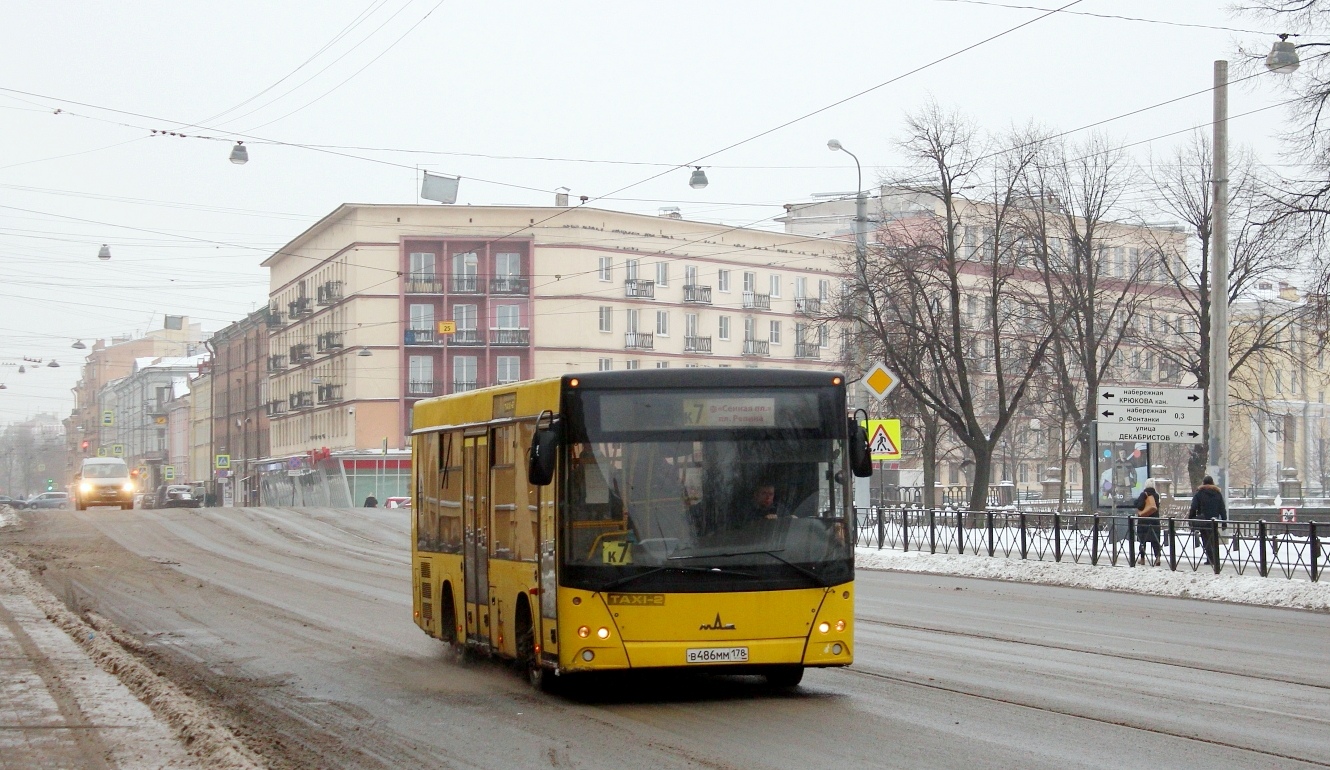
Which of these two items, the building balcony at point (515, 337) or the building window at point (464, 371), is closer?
the building balcony at point (515, 337)

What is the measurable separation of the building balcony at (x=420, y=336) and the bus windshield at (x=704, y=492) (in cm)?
7173

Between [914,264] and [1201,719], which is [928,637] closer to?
[1201,719]

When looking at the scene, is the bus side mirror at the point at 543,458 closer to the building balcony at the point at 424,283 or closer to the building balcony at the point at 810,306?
the building balcony at the point at 810,306

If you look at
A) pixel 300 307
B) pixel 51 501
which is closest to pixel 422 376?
pixel 300 307

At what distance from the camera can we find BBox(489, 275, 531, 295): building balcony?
3204 inches

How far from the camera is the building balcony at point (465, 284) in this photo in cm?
8188

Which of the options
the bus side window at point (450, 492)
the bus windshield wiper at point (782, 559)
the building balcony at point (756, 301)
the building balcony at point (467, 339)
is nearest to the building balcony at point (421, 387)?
the building balcony at point (467, 339)

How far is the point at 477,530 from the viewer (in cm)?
1362

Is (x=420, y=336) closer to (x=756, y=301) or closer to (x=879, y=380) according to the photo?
(x=756, y=301)

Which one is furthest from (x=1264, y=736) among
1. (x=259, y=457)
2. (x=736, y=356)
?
(x=259, y=457)

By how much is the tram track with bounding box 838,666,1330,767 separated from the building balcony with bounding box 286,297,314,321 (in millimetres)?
81820

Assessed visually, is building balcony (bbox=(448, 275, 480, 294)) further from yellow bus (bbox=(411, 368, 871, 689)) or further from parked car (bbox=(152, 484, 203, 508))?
yellow bus (bbox=(411, 368, 871, 689))

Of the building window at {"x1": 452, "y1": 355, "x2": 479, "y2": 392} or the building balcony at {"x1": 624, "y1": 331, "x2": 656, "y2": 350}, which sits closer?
the building balcony at {"x1": 624, "y1": 331, "x2": 656, "y2": 350}

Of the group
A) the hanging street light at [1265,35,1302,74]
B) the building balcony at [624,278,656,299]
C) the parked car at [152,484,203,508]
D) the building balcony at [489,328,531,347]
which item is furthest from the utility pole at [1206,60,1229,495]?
the parked car at [152,484,203,508]
